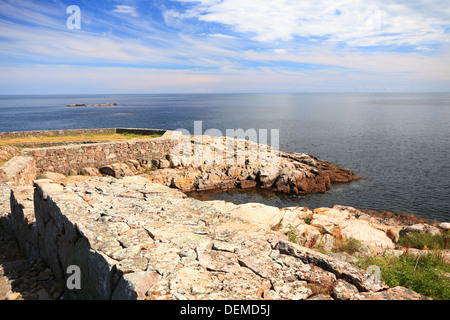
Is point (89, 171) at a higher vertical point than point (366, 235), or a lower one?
higher

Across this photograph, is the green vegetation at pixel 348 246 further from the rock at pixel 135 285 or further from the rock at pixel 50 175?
the rock at pixel 50 175

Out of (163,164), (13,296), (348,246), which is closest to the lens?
(13,296)

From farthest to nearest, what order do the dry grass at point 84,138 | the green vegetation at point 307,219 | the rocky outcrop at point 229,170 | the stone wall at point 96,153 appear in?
the rocky outcrop at point 229,170, the dry grass at point 84,138, the stone wall at point 96,153, the green vegetation at point 307,219

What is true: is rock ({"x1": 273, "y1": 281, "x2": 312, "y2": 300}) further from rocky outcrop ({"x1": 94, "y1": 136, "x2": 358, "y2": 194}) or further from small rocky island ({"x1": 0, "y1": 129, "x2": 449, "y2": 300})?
rocky outcrop ({"x1": 94, "y1": 136, "x2": 358, "y2": 194})

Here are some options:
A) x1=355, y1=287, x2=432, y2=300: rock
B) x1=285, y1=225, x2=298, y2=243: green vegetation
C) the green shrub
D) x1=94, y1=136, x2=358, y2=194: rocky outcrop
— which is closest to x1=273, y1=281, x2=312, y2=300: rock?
x1=355, y1=287, x2=432, y2=300: rock

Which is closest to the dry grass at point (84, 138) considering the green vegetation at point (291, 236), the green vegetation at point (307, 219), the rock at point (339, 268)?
the green vegetation at point (307, 219)

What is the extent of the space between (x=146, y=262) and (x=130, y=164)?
17.3 metres

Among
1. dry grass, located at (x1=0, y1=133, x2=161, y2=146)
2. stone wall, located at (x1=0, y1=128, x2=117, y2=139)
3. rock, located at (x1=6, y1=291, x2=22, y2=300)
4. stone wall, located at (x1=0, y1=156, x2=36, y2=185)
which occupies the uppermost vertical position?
stone wall, located at (x1=0, y1=128, x2=117, y2=139)

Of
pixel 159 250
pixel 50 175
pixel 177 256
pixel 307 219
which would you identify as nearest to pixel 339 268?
pixel 177 256

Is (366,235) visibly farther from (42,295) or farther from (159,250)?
(42,295)

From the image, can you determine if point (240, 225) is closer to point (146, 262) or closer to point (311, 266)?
point (311, 266)

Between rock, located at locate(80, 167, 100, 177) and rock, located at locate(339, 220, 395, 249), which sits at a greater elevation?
rock, located at locate(80, 167, 100, 177)

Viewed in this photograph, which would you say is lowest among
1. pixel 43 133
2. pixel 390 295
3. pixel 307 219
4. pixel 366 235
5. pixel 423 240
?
pixel 423 240
